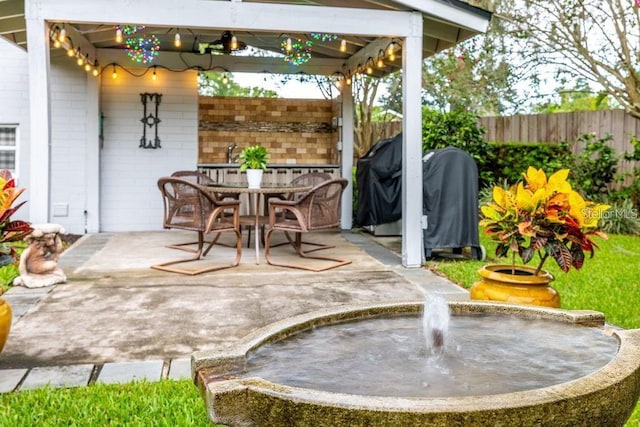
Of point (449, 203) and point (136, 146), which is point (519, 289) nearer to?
point (449, 203)

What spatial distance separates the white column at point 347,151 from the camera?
8.84 meters

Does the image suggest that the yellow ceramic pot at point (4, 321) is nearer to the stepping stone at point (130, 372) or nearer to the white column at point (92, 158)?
the stepping stone at point (130, 372)

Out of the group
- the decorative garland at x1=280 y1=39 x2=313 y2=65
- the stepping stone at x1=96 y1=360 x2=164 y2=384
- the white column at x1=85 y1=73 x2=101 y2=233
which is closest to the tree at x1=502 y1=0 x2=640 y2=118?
the decorative garland at x1=280 y1=39 x2=313 y2=65

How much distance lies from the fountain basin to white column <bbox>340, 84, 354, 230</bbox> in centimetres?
760

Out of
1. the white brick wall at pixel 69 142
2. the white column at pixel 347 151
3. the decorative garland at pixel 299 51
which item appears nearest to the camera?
the decorative garland at pixel 299 51

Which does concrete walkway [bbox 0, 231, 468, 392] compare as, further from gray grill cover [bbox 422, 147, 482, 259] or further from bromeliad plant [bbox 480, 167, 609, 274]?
bromeliad plant [bbox 480, 167, 609, 274]

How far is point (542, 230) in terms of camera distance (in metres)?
2.33

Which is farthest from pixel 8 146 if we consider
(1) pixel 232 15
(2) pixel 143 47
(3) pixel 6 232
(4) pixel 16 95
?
(3) pixel 6 232

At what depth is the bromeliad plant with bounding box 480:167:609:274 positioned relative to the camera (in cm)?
229

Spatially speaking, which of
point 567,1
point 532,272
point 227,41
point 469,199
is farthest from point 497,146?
point 532,272

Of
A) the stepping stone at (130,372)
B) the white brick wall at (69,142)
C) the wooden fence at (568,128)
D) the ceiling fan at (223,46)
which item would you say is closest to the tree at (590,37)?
the wooden fence at (568,128)

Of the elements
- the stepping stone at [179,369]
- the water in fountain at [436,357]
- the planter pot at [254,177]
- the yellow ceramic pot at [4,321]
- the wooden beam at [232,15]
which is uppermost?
the wooden beam at [232,15]

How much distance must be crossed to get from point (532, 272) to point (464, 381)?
133 centimetres

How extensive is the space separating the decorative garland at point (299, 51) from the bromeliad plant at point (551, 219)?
5.59 meters
